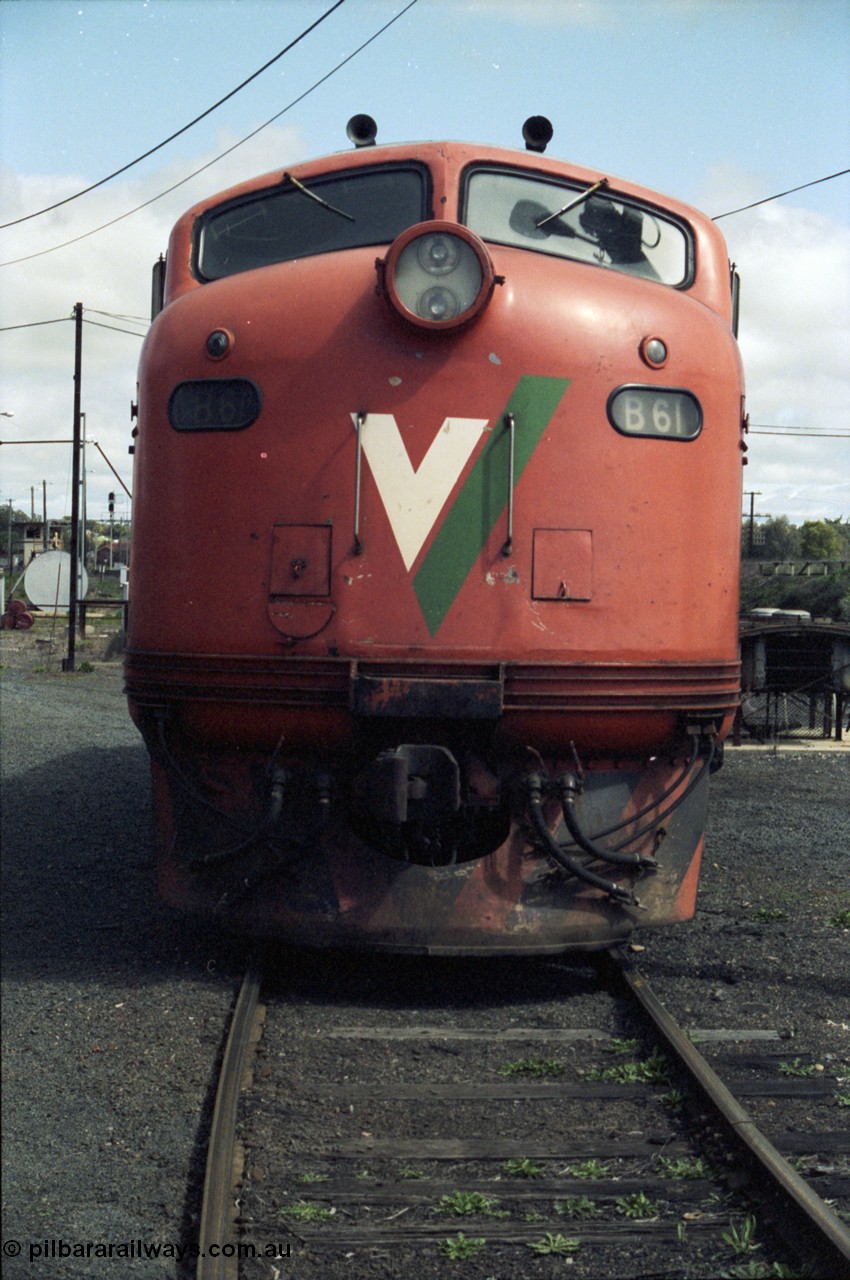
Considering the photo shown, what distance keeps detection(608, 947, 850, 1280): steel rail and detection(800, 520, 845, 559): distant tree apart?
61275mm

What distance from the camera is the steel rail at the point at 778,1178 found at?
274cm

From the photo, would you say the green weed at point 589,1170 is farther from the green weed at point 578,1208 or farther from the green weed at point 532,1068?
the green weed at point 532,1068

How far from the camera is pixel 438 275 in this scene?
15.0 ft

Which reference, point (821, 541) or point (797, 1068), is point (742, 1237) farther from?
point (821, 541)

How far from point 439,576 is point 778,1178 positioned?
2.26 meters

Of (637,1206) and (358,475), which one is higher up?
(358,475)

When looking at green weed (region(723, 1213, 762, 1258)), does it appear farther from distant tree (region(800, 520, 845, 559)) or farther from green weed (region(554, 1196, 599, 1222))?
distant tree (region(800, 520, 845, 559))

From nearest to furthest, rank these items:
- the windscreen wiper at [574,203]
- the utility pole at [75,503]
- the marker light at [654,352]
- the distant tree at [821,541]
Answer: the marker light at [654,352]
the windscreen wiper at [574,203]
the utility pole at [75,503]
the distant tree at [821,541]

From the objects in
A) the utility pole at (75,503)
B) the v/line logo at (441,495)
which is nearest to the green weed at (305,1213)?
the v/line logo at (441,495)

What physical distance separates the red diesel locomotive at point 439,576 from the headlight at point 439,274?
10 mm

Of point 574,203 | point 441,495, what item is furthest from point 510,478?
point 574,203

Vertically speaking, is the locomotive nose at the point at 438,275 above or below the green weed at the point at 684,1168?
above

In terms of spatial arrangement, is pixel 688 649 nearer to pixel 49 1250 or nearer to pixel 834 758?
pixel 49 1250

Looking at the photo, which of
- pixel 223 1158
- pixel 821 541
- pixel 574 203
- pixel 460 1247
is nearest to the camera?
pixel 460 1247
